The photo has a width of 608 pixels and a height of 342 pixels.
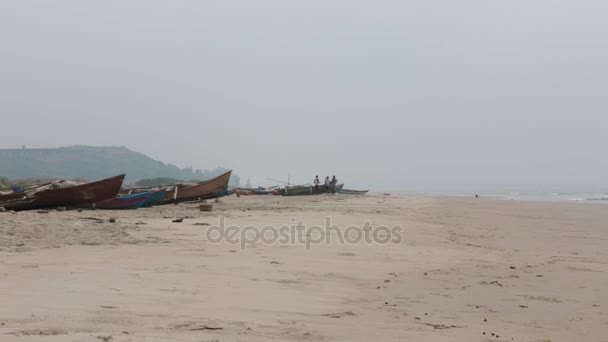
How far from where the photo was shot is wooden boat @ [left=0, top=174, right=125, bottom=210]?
1301 centimetres

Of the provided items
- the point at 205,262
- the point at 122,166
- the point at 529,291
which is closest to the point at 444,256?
the point at 529,291

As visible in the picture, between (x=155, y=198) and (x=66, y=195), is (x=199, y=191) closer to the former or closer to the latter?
(x=155, y=198)

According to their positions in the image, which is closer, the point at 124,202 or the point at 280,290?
the point at 280,290

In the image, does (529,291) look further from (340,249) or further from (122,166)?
(122,166)

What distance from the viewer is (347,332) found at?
346cm

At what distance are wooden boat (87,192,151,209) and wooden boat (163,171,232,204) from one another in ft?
7.29

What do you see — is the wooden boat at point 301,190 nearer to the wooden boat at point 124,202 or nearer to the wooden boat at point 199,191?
the wooden boat at point 199,191

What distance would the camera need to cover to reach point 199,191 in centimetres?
2038

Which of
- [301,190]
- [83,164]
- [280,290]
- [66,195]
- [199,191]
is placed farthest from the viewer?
[83,164]

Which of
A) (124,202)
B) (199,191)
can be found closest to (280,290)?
(124,202)

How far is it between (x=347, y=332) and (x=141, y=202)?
13.5 meters

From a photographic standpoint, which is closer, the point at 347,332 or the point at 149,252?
the point at 347,332

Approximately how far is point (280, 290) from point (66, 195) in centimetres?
1065

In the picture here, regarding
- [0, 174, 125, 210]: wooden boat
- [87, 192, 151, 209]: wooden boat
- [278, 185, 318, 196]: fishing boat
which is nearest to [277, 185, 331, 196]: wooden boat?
[278, 185, 318, 196]: fishing boat
